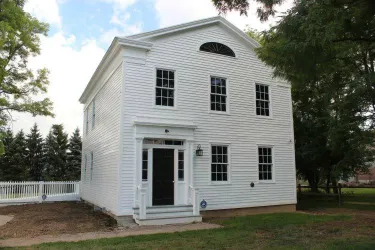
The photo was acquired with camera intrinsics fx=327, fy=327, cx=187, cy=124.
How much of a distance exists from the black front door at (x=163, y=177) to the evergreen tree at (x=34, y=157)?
103 feet

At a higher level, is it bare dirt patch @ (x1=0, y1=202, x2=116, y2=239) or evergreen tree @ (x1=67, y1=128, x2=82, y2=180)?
evergreen tree @ (x1=67, y1=128, x2=82, y2=180)

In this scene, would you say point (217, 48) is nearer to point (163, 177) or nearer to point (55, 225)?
point (163, 177)

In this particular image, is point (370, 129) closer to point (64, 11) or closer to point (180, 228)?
point (180, 228)

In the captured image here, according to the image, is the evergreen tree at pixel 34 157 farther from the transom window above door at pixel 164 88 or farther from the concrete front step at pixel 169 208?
the concrete front step at pixel 169 208

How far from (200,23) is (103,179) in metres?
7.36

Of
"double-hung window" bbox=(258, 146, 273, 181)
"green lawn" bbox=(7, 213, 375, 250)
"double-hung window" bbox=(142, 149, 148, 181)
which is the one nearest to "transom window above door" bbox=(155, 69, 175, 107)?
"double-hung window" bbox=(142, 149, 148, 181)

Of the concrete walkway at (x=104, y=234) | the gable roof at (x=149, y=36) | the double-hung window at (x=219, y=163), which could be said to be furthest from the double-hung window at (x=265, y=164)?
the gable roof at (x=149, y=36)

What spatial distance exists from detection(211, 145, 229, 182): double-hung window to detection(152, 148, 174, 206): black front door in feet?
5.80

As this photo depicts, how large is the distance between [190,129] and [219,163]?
73.6 inches

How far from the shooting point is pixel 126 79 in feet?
36.7

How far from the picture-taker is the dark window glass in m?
12.5

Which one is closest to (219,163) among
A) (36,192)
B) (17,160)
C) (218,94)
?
(218,94)

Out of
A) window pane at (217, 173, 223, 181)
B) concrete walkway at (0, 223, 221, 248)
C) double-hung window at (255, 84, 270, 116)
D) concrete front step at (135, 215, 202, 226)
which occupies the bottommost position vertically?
concrete walkway at (0, 223, 221, 248)

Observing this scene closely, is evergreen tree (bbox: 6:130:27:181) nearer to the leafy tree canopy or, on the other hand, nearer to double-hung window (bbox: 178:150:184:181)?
the leafy tree canopy
